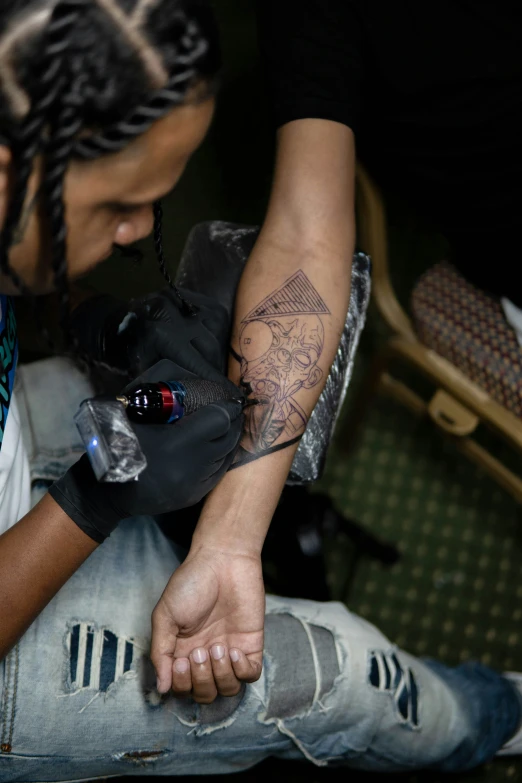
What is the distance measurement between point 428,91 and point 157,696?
977mm

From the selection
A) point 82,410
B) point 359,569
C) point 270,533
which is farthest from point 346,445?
point 82,410

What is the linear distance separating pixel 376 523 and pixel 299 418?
2.40 ft

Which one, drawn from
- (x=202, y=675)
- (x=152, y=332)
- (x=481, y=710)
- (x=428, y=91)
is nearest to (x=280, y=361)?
(x=152, y=332)

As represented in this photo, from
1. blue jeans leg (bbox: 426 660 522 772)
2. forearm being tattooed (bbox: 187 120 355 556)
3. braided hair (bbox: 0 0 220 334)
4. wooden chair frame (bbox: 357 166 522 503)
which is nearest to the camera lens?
braided hair (bbox: 0 0 220 334)

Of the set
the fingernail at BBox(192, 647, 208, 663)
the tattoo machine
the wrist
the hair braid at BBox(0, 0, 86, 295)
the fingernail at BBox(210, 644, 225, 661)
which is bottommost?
the fingernail at BBox(210, 644, 225, 661)

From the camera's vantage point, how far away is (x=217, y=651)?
81cm

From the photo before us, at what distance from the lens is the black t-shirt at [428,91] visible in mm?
1027

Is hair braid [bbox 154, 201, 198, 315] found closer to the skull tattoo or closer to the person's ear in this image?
the skull tattoo

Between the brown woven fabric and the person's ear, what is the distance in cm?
88

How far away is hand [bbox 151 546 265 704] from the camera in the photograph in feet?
2.56

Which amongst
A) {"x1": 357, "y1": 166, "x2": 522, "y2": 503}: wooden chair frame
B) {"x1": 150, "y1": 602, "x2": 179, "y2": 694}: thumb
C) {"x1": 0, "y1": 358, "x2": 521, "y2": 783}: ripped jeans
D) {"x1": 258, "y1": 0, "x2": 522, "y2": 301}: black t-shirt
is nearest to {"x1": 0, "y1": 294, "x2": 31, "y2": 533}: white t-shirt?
{"x1": 0, "y1": 358, "x2": 521, "y2": 783}: ripped jeans

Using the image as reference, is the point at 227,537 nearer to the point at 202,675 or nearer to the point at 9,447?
the point at 202,675

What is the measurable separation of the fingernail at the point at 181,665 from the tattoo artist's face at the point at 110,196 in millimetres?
441

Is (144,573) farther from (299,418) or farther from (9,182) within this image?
(9,182)
